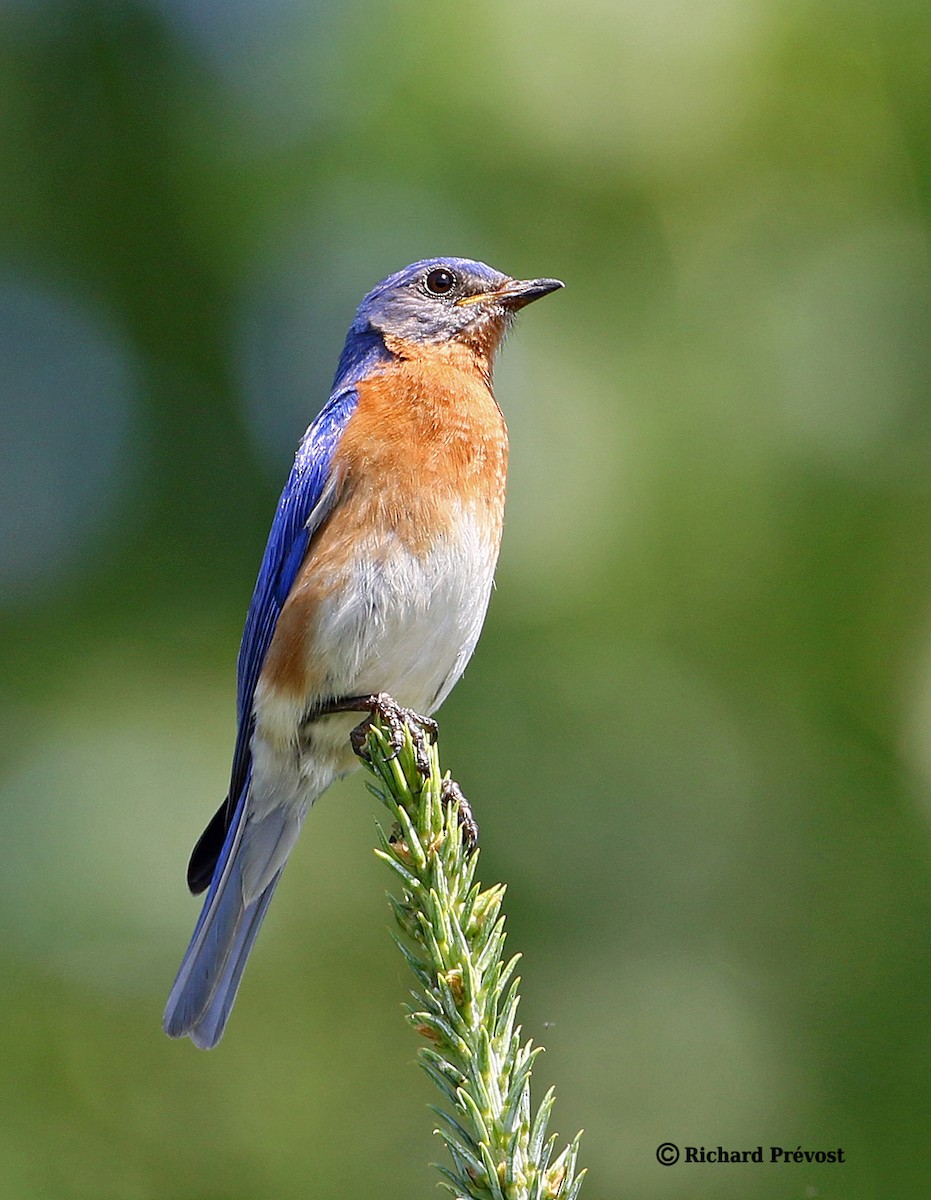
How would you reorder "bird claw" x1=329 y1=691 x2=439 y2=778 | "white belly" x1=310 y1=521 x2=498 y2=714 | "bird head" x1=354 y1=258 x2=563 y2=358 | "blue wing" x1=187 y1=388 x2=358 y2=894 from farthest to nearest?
"bird head" x1=354 y1=258 x2=563 y2=358
"blue wing" x1=187 y1=388 x2=358 y2=894
"white belly" x1=310 y1=521 x2=498 y2=714
"bird claw" x1=329 y1=691 x2=439 y2=778

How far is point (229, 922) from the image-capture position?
4230mm

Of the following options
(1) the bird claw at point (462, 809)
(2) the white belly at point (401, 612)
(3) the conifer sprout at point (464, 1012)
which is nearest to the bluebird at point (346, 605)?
(2) the white belly at point (401, 612)

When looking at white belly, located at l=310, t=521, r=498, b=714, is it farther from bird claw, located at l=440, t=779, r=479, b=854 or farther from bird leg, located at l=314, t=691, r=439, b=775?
bird claw, located at l=440, t=779, r=479, b=854

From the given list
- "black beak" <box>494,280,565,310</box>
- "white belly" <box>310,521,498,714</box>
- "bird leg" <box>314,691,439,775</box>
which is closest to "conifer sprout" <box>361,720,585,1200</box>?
"bird leg" <box>314,691,439,775</box>

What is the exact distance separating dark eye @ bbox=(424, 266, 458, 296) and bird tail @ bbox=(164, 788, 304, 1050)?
2.04 metres

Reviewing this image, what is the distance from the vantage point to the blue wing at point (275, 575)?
425cm

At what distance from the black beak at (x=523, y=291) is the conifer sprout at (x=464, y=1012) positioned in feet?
7.53

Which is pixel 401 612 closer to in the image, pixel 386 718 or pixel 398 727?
pixel 386 718

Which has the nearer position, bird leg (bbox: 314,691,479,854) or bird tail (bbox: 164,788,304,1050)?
bird leg (bbox: 314,691,479,854)

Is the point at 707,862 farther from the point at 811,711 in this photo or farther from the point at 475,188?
the point at 475,188

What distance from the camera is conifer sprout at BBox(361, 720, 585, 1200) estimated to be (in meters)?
2.07

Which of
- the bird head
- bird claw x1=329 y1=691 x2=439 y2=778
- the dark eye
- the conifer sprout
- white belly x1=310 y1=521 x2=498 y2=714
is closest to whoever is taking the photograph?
the conifer sprout

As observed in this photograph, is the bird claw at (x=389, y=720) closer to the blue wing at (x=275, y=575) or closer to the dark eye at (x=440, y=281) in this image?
the blue wing at (x=275, y=575)

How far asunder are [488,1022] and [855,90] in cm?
388
